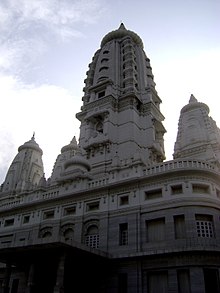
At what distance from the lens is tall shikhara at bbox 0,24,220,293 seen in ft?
89.7

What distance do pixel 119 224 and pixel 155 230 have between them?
11.8ft

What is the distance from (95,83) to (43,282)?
1338 inches

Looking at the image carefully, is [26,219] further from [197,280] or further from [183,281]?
[197,280]

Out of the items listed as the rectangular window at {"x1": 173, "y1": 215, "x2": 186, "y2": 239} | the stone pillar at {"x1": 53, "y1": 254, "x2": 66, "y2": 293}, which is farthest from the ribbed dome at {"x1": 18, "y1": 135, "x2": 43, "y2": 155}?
the stone pillar at {"x1": 53, "y1": 254, "x2": 66, "y2": 293}

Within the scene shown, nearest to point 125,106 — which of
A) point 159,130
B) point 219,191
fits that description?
point 159,130

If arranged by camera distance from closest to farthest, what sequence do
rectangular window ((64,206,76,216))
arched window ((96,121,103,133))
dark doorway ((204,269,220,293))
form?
dark doorway ((204,269,220,293)), rectangular window ((64,206,76,216)), arched window ((96,121,103,133))

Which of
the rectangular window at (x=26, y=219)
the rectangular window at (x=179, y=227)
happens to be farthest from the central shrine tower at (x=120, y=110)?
the rectangular window at (x=179, y=227)

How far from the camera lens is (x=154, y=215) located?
30969 mm

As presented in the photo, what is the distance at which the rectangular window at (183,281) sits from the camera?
26.7m

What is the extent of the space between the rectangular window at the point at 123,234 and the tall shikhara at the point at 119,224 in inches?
3.9

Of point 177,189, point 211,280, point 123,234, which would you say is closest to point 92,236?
point 123,234

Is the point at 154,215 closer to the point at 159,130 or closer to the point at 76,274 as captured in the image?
the point at 76,274

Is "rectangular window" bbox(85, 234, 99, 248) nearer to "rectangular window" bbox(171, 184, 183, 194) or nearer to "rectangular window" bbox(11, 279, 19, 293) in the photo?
"rectangular window" bbox(11, 279, 19, 293)

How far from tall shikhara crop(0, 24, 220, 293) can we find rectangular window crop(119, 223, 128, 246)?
3.9 inches
